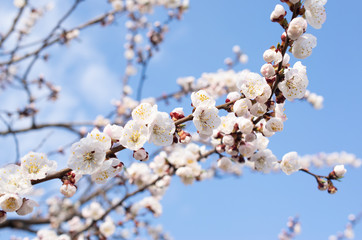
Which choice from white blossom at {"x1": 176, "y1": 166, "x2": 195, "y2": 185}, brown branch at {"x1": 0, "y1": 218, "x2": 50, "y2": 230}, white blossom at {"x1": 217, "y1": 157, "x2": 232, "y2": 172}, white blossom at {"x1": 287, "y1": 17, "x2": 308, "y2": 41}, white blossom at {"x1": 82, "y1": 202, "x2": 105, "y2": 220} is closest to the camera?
white blossom at {"x1": 287, "y1": 17, "x2": 308, "y2": 41}

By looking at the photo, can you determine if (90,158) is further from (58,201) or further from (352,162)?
(352,162)

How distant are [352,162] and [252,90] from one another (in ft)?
38.6

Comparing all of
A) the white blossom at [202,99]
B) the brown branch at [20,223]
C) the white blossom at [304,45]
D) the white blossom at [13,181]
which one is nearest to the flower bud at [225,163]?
the white blossom at [202,99]

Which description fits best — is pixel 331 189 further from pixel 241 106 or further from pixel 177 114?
pixel 177 114

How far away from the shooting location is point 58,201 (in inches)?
277

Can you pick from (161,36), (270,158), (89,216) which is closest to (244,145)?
(270,158)

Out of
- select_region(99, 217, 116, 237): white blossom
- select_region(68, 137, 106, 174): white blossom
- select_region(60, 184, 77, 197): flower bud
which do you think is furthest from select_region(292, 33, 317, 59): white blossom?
select_region(99, 217, 116, 237): white blossom

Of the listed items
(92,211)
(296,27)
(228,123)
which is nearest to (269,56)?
(296,27)

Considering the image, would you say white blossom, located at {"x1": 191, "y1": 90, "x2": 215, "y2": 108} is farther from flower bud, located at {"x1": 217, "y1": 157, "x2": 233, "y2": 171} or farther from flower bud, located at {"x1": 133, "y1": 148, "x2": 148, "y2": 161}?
flower bud, located at {"x1": 217, "y1": 157, "x2": 233, "y2": 171}

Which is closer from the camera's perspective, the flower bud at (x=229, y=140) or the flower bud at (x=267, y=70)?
the flower bud at (x=267, y=70)

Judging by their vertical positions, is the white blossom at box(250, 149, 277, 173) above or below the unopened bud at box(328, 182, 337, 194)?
above

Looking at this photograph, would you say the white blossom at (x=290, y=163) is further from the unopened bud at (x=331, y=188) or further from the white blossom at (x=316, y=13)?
the white blossom at (x=316, y=13)

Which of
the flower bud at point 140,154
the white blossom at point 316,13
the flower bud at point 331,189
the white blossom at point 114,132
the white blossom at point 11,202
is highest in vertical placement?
the white blossom at point 316,13

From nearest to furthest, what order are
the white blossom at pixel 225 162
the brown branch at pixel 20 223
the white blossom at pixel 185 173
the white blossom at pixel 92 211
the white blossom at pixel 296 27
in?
the white blossom at pixel 296 27
the white blossom at pixel 225 162
the white blossom at pixel 185 173
the white blossom at pixel 92 211
the brown branch at pixel 20 223
